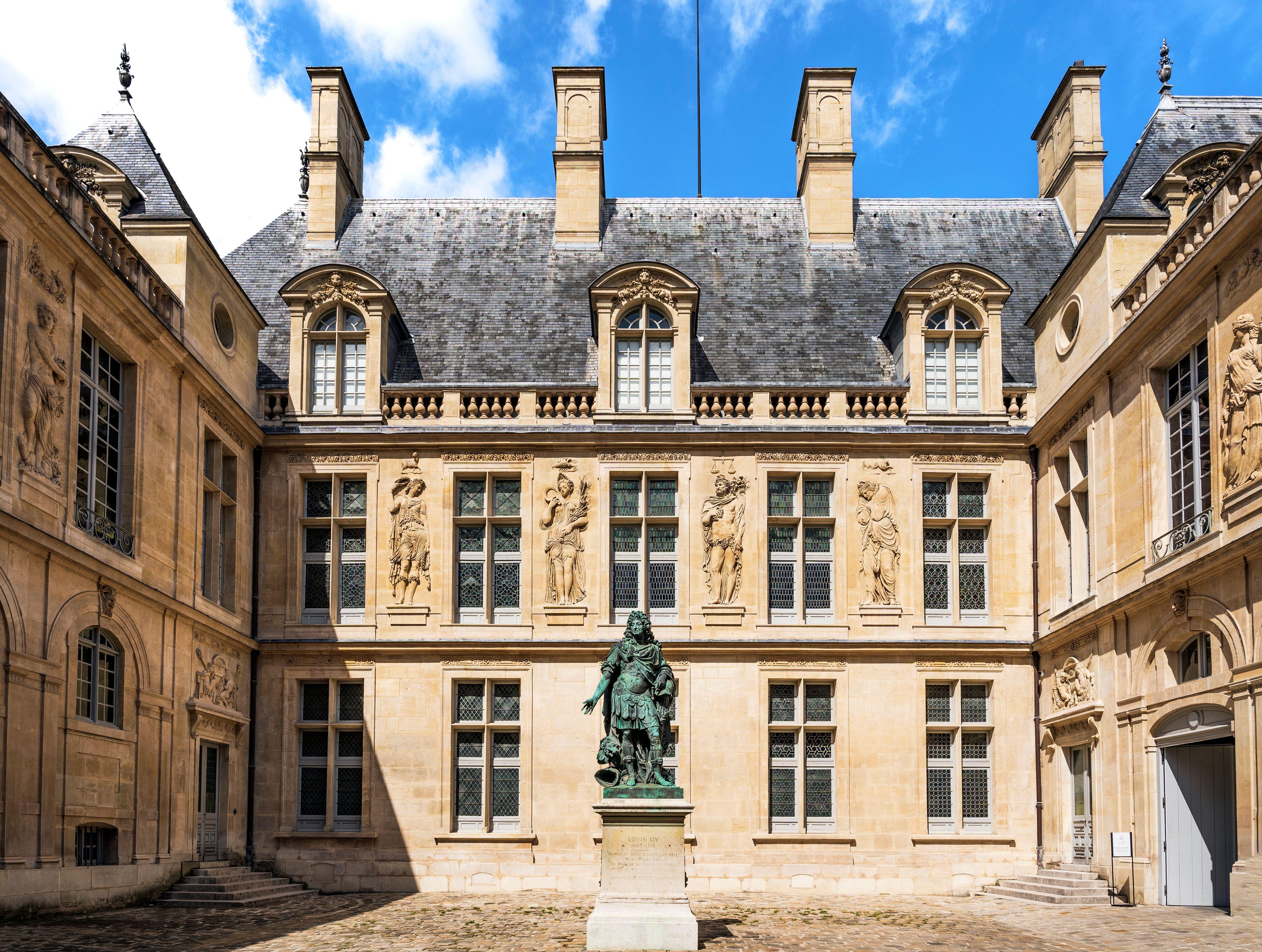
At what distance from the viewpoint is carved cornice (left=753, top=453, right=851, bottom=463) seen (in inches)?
826

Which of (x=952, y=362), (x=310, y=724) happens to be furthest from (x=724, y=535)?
(x=310, y=724)

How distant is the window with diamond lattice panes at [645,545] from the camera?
20781mm

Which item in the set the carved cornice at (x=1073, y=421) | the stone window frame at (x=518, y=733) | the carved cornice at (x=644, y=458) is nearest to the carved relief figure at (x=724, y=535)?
the carved cornice at (x=644, y=458)

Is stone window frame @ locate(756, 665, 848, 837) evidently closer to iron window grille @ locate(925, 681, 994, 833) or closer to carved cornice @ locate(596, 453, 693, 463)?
iron window grille @ locate(925, 681, 994, 833)

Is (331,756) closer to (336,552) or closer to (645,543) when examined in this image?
(336,552)

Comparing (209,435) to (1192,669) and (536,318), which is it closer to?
(536,318)

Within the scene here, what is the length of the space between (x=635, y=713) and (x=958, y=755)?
327 inches

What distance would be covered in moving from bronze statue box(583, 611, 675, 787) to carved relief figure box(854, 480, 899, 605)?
7.15 meters

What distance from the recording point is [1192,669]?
601 inches

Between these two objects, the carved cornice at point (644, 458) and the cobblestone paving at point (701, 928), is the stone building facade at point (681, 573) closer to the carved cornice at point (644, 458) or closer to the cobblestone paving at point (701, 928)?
the carved cornice at point (644, 458)

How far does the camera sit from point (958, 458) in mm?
21031

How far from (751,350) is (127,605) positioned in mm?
10678

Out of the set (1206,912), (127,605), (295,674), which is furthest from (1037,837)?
(127,605)

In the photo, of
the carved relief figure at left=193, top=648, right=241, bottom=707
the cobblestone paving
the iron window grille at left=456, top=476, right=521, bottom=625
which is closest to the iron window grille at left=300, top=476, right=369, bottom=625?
the iron window grille at left=456, top=476, right=521, bottom=625
